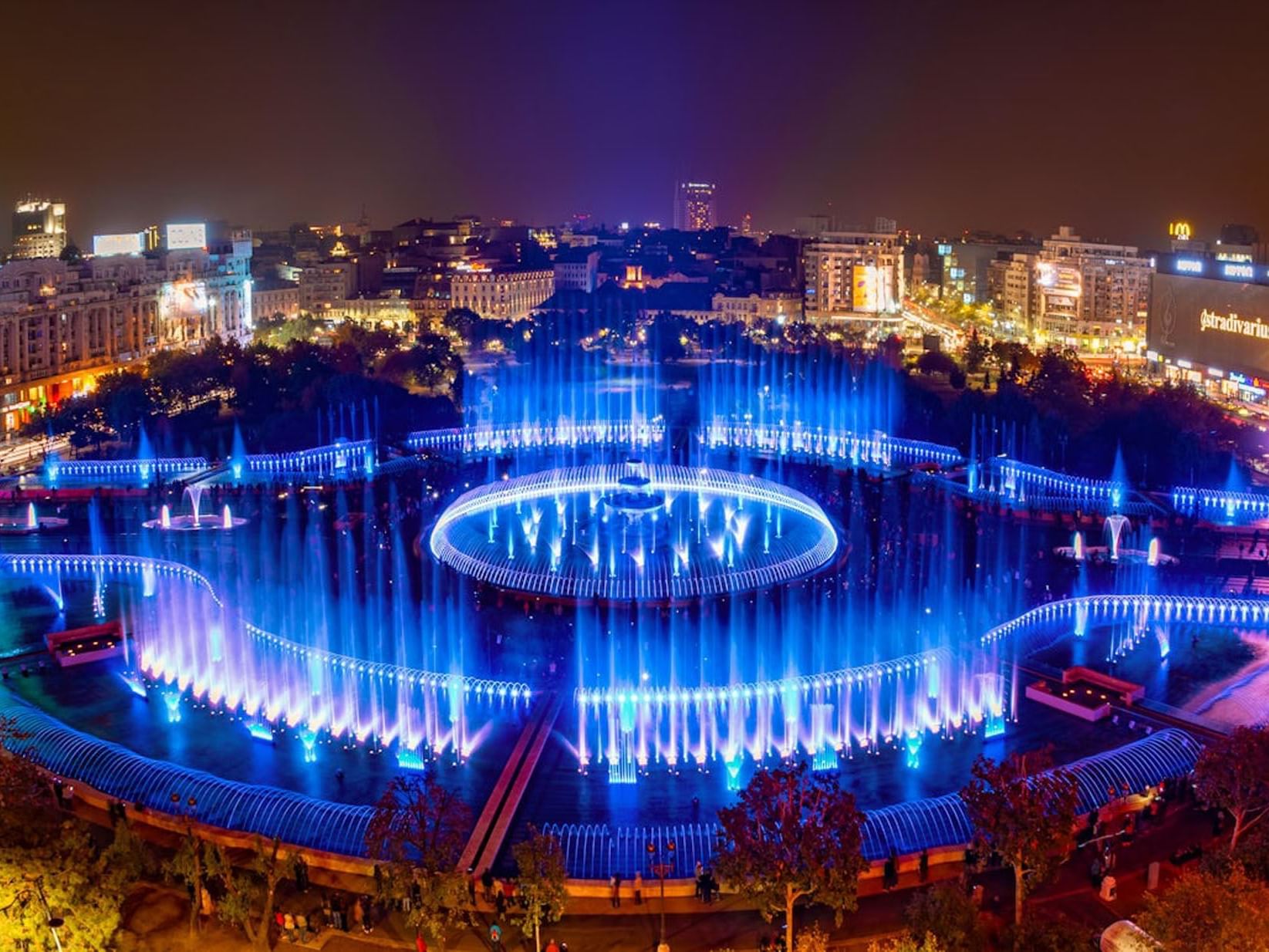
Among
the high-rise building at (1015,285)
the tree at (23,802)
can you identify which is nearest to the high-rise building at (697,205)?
the high-rise building at (1015,285)

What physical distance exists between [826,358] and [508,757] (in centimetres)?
3939

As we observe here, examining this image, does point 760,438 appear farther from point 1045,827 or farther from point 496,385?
point 1045,827

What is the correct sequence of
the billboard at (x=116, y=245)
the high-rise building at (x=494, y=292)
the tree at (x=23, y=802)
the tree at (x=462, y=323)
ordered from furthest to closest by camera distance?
the high-rise building at (x=494, y=292), the tree at (x=462, y=323), the billboard at (x=116, y=245), the tree at (x=23, y=802)

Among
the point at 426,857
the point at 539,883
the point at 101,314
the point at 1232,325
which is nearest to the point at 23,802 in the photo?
the point at 426,857

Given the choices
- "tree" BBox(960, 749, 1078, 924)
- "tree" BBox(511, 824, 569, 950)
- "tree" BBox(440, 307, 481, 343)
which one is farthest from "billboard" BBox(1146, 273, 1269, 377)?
"tree" BBox(511, 824, 569, 950)

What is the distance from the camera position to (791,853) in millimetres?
10734

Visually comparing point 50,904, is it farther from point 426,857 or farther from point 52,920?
point 426,857

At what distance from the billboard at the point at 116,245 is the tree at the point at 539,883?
55003mm

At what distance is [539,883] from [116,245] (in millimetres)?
57513

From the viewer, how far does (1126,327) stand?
66.8 metres

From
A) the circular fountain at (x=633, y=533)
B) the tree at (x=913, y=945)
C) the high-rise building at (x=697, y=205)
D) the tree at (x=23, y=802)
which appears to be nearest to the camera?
the tree at (x=913, y=945)

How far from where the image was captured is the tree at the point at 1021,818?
11039 millimetres

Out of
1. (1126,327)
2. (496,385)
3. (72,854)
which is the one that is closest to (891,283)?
(1126,327)

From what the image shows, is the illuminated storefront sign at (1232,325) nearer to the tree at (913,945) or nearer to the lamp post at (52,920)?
the tree at (913,945)
